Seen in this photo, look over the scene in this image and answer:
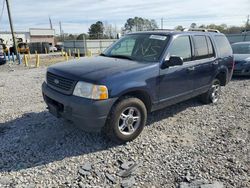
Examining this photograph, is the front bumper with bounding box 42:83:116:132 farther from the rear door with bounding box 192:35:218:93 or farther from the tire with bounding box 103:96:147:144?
the rear door with bounding box 192:35:218:93

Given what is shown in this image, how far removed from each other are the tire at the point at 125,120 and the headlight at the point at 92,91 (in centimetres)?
33

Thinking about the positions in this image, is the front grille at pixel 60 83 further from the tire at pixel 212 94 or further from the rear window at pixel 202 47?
the tire at pixel 212 94

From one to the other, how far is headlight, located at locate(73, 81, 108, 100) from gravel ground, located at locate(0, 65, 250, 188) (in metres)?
0.93

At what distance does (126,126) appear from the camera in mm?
3816

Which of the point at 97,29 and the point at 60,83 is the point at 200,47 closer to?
the point at 60,83

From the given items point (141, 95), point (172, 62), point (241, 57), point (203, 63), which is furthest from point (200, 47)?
point (241, 57)

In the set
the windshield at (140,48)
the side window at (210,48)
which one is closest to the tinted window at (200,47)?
the side window at (210,48)

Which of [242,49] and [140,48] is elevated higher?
[140,48]

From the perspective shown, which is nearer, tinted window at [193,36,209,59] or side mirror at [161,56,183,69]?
side mirror at [161,56,183,69]

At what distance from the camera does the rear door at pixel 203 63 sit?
4927mm

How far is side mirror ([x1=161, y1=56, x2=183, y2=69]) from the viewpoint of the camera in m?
4.03

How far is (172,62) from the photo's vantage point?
407 cm

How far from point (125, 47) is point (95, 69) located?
1.39 m

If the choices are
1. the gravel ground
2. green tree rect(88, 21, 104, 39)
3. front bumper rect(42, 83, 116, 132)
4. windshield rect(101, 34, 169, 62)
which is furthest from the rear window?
green tree rect(88, 21, 104, 39)
